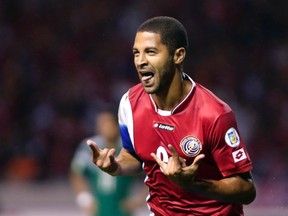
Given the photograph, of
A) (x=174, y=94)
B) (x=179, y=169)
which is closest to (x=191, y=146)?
(x=174, y=94)

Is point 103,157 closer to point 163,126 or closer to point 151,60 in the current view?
point 163,126

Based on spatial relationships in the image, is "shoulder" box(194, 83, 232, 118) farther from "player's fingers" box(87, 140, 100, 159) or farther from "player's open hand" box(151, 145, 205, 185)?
"player's fingers" box(87, 140, 100, 159)

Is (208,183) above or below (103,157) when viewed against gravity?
below

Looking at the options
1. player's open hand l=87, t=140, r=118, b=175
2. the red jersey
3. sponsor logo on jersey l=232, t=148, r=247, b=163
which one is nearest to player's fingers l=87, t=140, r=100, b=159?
player's open hand l=87, t=140, r=118, b=175

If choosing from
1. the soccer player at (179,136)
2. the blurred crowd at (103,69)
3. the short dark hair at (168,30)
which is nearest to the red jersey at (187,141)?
the soccer player at (179,136)

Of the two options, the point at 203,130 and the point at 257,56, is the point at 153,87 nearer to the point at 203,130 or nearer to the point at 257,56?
the point at 203,130

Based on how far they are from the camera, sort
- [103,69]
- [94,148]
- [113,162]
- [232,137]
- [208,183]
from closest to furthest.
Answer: [208,183], [232,137], [94,148], [113,162], [103,69]

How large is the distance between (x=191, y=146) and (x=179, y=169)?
1.47 ft

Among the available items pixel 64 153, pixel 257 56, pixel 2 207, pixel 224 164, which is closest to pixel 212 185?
pixel 224 164

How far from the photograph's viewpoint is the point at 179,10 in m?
15.1

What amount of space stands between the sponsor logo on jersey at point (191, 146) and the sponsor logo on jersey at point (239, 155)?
0.20 metres

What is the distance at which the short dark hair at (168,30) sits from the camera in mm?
5250

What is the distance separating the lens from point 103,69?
47.7ft

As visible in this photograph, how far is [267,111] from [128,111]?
26.7ft
